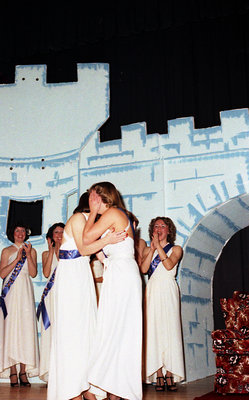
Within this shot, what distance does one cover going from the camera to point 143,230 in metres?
5.29

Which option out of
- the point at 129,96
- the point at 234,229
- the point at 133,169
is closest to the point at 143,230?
the point at 133,169

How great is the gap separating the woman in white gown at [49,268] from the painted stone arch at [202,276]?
1348mm

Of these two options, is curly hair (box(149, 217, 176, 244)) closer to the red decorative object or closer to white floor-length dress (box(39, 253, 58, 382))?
the red decorative object

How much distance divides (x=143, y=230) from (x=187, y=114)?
1.42m

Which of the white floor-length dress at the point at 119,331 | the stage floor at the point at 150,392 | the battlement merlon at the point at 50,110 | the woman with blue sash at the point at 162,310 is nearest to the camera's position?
the white floor-length dress at the point at 119,331

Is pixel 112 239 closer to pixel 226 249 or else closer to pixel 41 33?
pixel 226 249

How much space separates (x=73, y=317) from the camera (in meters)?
2.99

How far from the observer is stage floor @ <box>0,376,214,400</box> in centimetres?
394

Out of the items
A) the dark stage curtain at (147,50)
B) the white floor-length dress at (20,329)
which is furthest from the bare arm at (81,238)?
the dark stage curtain at (147,50)

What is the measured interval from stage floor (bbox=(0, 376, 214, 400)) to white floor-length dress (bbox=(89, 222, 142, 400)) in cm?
112

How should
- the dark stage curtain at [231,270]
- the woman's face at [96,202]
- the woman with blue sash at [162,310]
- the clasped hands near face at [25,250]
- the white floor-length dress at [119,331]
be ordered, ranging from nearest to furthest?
the white floor-length dress at [119,331] → the woman's face at [96,202] → the woman with blue sash at [162,310] → the clasped hands near face at [25,250] → the dark stage curtain at [231,270]

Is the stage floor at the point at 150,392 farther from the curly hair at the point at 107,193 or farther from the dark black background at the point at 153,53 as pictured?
the curly hair at the point at 107,193

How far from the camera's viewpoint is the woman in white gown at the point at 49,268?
15.7 ft

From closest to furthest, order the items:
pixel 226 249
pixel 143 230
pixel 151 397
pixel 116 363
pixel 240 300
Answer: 1. pixel 116 363
2. pixel 151 397
3. pixel 240 300
4. pixel 143 230
5. pixel 226 249
